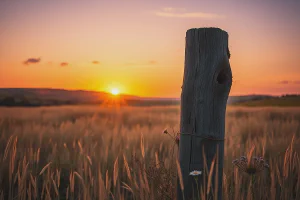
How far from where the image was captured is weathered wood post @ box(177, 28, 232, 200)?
1934 millimetres

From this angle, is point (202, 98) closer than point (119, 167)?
Yes

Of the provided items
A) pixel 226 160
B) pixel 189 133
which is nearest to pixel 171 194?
pixel 189 133

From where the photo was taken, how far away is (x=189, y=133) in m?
1.98

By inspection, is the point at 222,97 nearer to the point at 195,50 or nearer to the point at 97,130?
the point at 195,50

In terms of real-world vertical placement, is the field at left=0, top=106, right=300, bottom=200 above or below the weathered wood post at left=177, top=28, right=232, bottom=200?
below

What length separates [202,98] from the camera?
1927mm

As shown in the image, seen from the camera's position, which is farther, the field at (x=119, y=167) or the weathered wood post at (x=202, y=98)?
the field at (x=119, y=167)

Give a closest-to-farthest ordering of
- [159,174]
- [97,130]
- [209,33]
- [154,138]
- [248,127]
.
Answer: [209,33] < [159,174] < [154,138] < [97,130] < [248,127]

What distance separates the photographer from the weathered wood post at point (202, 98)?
193cm

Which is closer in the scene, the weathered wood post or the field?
the weathered wood post

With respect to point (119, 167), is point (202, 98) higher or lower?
higher

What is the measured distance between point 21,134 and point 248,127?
5562 mm

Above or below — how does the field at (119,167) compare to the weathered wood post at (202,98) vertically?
below

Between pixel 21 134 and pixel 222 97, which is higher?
pixel 222 97
